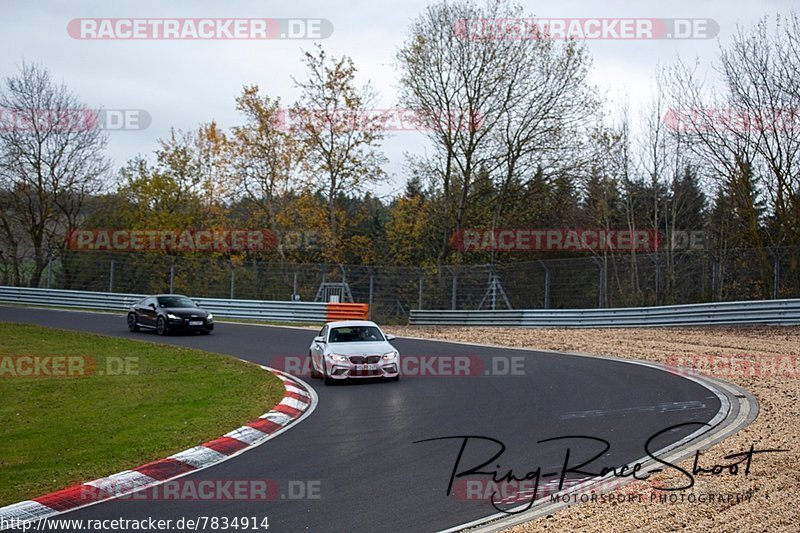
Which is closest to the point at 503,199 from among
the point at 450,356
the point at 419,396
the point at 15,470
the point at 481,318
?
the point at 481,318

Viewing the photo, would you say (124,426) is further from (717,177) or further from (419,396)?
(717,177)

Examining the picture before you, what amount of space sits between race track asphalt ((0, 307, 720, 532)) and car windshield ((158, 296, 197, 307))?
13.5 m

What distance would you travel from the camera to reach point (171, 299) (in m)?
29.8

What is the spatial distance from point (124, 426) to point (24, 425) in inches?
66.4

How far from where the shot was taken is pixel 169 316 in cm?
2847

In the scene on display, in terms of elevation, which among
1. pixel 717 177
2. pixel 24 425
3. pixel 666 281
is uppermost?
pixel 717 177

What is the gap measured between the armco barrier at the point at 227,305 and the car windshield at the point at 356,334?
15685 millimetres

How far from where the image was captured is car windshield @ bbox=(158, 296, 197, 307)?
29.4 m

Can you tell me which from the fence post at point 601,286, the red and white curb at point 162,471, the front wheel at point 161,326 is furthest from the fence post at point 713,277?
the front wheel at point 161,326

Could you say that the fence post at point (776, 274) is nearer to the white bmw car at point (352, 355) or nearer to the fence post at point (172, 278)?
the white bmw car at point (352, 355)

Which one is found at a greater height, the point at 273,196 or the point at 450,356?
the point at 273,196

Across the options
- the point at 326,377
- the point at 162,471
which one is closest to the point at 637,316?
the point at 326,377

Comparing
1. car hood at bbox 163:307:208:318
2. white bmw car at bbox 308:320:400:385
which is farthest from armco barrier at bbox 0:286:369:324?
white bmw car at bbox 308:320:400:385

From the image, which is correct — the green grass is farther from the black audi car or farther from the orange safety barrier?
the orange safety barrier
